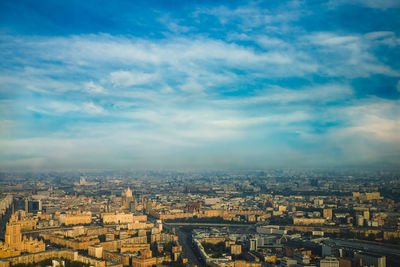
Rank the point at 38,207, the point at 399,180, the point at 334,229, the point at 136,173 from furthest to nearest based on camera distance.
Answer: the point at 136,173 → the point at 38,207 → the point at 334,229 → the point at 399,180

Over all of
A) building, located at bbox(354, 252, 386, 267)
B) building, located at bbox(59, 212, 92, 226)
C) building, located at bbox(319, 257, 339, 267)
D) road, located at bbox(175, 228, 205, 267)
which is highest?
building, located at bbox(354, 252, 386, 267)

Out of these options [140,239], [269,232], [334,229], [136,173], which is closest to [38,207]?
[140,239]

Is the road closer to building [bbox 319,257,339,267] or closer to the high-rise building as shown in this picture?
building [bbox 319,257,339,267]

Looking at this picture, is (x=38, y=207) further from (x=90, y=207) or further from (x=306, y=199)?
(x=306, y=199)

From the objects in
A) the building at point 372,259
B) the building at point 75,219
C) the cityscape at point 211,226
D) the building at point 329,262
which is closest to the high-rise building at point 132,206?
the cityscape at point 211,226

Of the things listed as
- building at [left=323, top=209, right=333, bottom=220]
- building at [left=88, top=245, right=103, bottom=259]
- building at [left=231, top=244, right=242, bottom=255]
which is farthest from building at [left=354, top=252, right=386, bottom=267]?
building at [left=323, top=209, right=333, bottom=220]

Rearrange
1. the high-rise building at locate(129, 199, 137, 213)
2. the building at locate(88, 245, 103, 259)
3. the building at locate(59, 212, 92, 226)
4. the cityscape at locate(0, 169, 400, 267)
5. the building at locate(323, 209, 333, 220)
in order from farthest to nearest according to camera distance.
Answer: the high-rise building at locate(129, 199, 137, 213) < the building at locate(59, 212, 92, 226) < the building at locate(323, 209, 333, 220) < the building at locate(88, 245, 103, 259) < the cityscape at locate(0, 169, 400, 267)

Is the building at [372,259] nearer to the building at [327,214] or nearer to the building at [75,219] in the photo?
the building at [327,214]

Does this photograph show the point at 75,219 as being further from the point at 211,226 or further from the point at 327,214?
the point at 327,214

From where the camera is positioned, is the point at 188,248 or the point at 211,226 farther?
the point at 211,226

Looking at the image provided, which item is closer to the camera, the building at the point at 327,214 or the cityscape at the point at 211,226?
the cityscape at the point at 211,226

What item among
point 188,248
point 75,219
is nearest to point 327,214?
point 188,248
